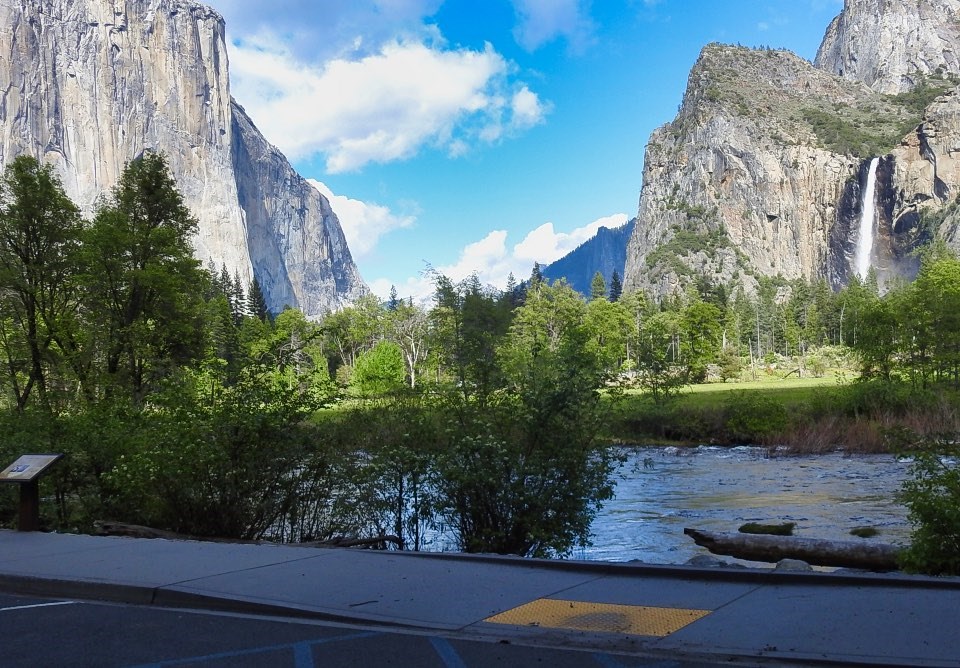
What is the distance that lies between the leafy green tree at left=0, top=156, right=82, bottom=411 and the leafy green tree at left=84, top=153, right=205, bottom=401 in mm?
1223

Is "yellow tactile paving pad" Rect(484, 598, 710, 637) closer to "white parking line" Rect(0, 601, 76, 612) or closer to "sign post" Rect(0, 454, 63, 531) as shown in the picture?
"white parking line" Rect(0, 601, 76, 612)

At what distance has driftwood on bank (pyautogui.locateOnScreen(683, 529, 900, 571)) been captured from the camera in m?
11.0

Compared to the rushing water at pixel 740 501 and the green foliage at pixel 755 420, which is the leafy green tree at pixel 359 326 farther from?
the rushing water at pixel 740 501

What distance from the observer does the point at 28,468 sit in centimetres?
1127

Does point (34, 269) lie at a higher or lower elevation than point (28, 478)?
higher

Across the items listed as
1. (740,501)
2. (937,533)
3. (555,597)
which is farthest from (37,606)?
(740,501)

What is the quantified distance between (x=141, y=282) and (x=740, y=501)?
72.2 feet

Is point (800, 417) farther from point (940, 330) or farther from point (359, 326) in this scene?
point (359, 326)

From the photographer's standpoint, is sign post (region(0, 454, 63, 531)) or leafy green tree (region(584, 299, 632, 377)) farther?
leafy green tree (region(584, 299, 632, 377))

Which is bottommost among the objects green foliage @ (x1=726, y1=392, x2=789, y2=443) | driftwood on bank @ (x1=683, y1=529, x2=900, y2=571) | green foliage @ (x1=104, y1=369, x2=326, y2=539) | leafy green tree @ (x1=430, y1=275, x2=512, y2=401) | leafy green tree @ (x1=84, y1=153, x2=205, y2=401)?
driftwood on bank @ (x1=683, y1=529, x2=900, y2=571)

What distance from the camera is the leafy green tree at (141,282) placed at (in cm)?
2897

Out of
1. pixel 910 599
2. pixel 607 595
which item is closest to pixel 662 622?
pixel 607 595

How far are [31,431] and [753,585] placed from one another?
47.3 ft

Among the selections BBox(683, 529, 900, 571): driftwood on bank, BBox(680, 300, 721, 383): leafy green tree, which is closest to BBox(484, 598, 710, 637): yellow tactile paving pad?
BBox(683, 529, 900, 571): driftwood on bank
